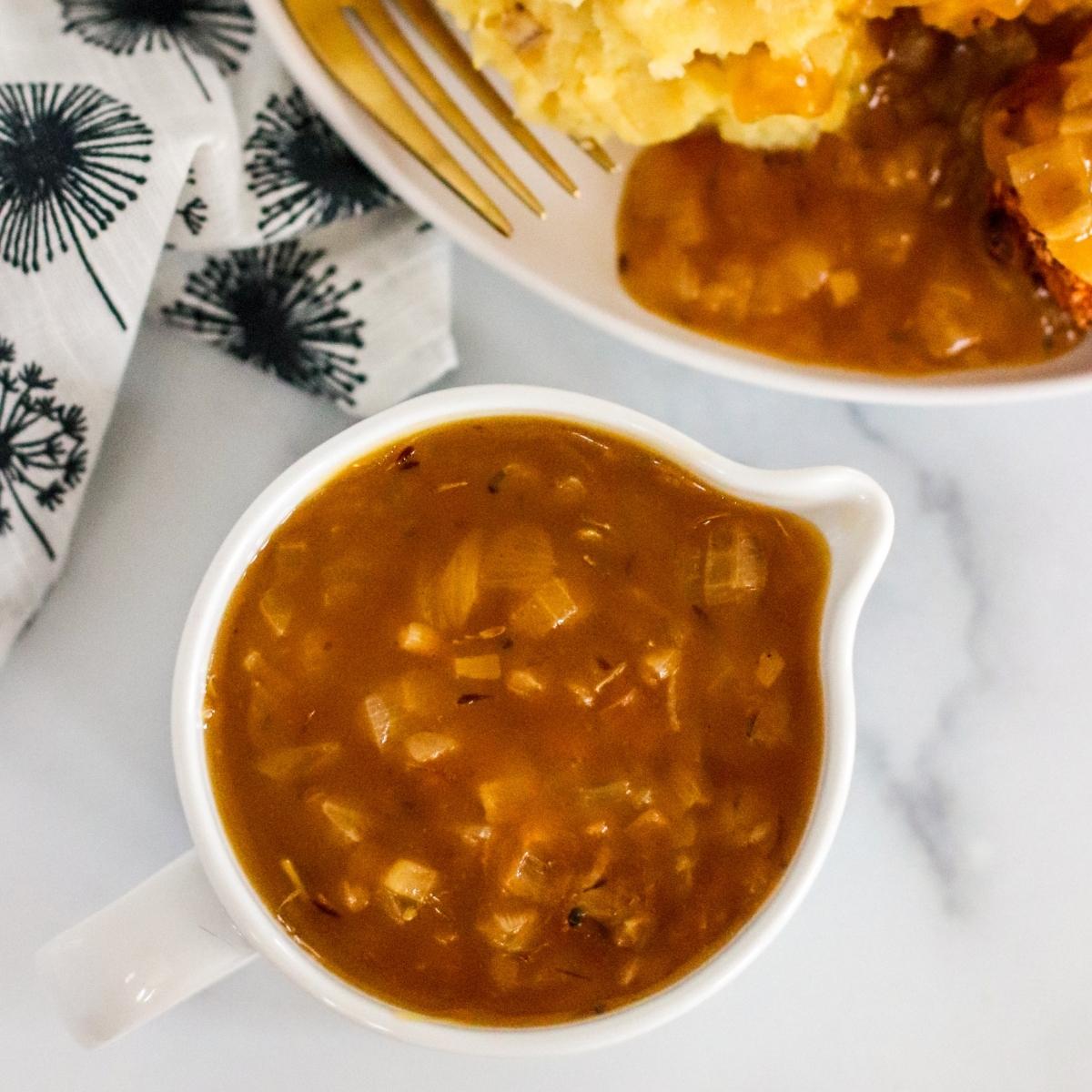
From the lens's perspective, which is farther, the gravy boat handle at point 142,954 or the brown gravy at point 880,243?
the brown gravy at point 880,243

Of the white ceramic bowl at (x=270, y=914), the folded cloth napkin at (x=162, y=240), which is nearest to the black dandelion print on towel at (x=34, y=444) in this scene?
the folded cloth napkin at (x=162, y=240)

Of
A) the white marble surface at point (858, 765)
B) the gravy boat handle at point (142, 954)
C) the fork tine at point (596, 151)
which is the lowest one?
the white marble surface at point (858, 765)

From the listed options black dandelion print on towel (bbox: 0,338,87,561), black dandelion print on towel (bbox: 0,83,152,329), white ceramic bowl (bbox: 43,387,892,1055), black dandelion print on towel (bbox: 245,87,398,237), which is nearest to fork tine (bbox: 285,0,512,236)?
black dandelion print on towel (bbox: 245,87,398,237)

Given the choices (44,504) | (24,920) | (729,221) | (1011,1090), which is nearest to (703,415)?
(729,221)

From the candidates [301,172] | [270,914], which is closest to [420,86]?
[301,172]

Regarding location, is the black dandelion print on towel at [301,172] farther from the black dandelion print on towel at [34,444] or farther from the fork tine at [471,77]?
the black dandelion print on towel at [34,444]

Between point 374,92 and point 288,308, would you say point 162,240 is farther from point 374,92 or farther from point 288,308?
point 374,92

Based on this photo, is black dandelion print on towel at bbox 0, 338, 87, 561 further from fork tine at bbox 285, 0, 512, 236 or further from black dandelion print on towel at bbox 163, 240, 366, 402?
fork tine at bbox 285, 0, 512, 236
